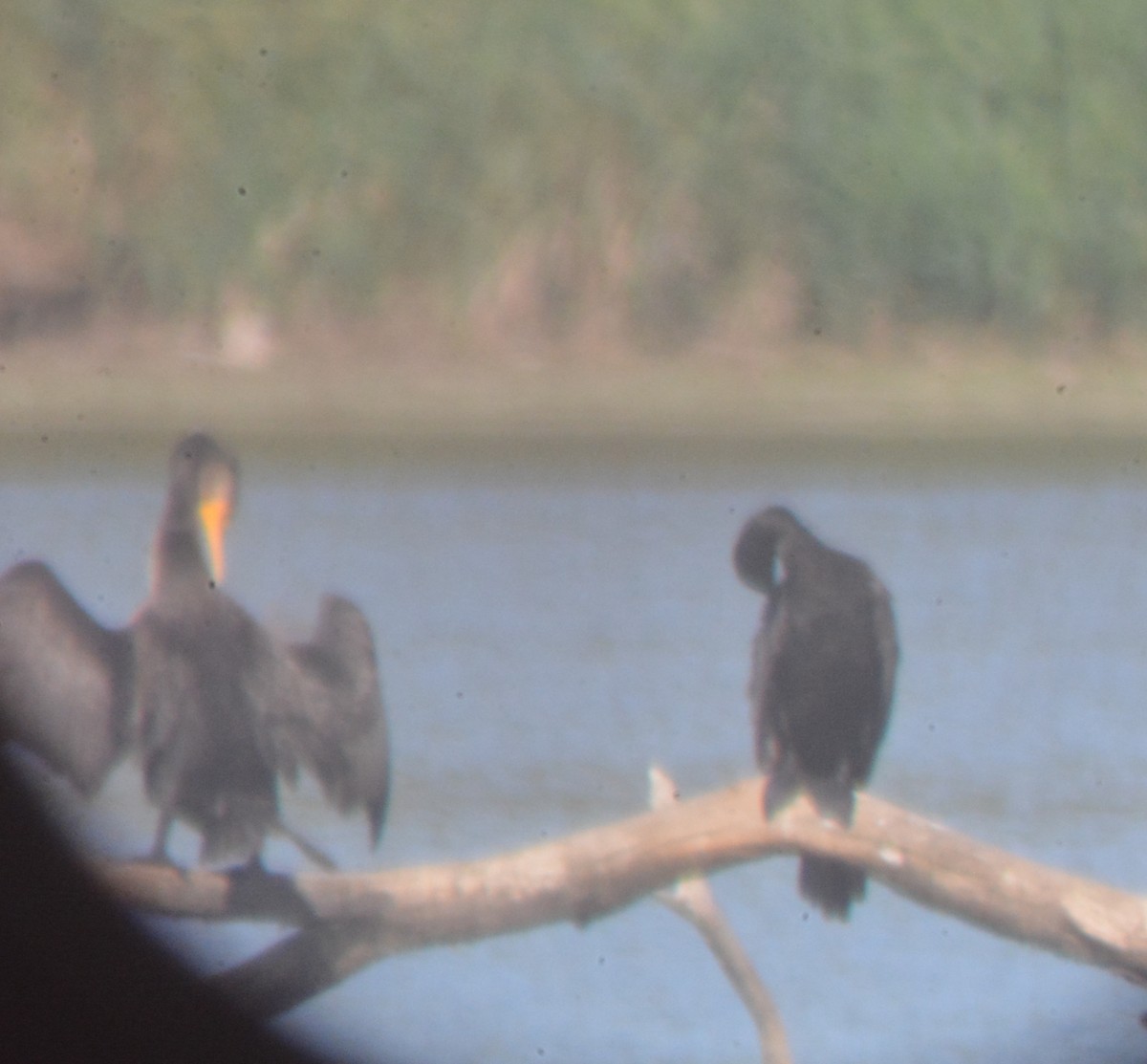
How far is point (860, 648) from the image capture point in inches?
129

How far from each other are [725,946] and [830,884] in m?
0.33

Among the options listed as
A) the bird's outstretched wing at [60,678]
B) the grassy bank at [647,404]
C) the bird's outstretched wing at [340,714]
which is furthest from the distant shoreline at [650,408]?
the bird's outstretched wing at [60,678]

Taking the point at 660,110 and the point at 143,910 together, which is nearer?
the point at 143,910

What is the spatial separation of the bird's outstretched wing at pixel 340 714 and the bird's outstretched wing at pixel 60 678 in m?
0.23

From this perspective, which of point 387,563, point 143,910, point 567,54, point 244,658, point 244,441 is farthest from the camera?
point 567,54

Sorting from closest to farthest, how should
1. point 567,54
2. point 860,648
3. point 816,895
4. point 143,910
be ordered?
1. point 143,910
2. point 816,895
3. point 860,648
4. point 567,54

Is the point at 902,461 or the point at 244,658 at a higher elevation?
the point at 902,461

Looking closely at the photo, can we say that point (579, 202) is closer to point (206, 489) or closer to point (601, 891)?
point (206, 489)

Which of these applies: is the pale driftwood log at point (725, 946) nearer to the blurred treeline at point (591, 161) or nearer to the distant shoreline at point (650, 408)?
the distant shoreline at point (650, 408)

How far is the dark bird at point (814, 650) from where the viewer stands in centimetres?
321

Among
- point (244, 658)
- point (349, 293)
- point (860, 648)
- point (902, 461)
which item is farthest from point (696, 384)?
point (244, 658)

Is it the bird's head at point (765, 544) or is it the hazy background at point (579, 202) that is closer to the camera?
the bird's head at point (765, 544)

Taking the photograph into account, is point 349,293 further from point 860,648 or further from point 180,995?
point 180,995

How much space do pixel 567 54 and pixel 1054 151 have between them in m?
1.60
